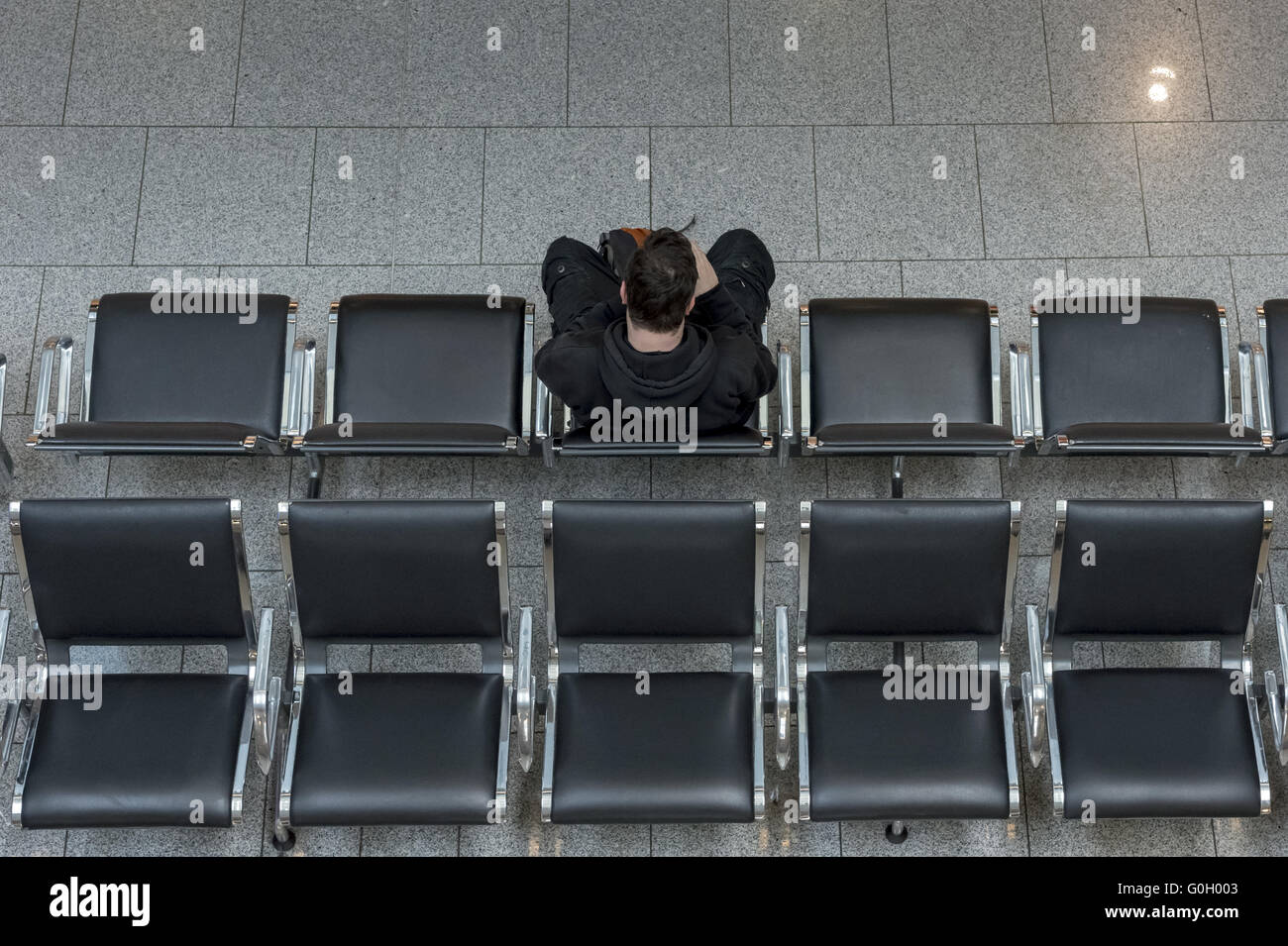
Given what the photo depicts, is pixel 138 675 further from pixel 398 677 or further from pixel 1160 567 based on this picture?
pixel 1160 567

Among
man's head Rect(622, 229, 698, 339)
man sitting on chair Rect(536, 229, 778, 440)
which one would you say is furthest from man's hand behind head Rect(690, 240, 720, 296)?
man's head Rect(622, 229, 698, 339)

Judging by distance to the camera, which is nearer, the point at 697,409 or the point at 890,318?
the point at 697,409

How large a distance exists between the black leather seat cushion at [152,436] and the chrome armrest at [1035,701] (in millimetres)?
2190

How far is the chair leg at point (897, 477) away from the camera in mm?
3779

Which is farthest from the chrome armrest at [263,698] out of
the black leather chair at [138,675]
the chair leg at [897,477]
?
the chair leg at [897,477]

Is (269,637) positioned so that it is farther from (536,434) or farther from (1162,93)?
(1162,93)

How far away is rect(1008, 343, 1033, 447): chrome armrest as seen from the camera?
142 inches

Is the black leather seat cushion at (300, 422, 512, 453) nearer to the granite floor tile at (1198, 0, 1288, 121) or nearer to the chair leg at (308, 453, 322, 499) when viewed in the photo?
the chair leg at (308, 453, 322, 499)

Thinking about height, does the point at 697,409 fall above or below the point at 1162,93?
below

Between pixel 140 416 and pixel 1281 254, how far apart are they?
3.75 metres

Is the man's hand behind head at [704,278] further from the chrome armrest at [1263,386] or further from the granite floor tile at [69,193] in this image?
the granite floor tile at [69,193]

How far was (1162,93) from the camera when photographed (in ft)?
14.6

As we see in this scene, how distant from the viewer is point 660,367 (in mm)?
2965

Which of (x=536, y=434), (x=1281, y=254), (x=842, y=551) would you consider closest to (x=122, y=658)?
(x=536, y=434)
